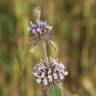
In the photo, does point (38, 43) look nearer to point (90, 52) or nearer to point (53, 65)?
point (53, 65)

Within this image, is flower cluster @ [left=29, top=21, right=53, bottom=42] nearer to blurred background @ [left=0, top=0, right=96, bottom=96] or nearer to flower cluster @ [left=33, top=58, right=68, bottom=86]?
flower cluster @ [left=33, top=58, right=68, bottom=86]

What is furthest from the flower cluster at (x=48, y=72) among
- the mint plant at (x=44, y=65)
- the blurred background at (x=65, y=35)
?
the blurred background at (x=65, y=35)

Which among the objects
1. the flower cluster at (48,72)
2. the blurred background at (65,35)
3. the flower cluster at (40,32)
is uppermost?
the blurred background at (65,35)

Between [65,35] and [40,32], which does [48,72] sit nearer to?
[40,32]

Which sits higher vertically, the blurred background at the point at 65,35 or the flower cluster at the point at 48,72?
the blurred background at the point at 65,35

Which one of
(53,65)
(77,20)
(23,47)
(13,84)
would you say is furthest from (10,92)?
(53,65)

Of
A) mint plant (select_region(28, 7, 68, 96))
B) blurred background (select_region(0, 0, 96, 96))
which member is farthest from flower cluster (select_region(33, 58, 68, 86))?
blurred background (select_region(0, 0, 96, 96))

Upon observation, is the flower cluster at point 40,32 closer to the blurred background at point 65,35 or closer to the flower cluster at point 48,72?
the flower cluster at point 48,72
